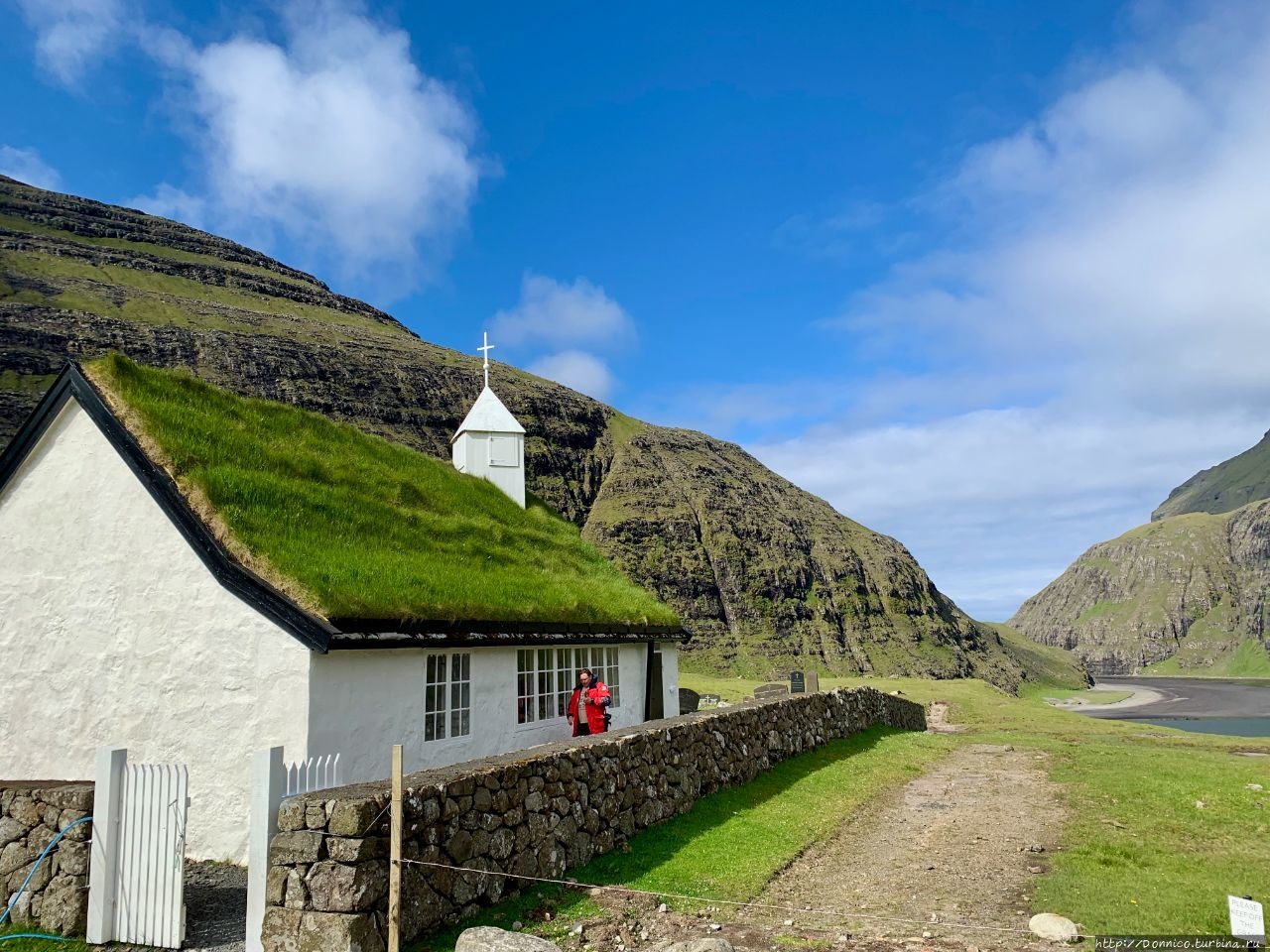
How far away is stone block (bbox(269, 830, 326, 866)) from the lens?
6.80 m

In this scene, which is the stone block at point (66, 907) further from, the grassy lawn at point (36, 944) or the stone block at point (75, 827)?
the stone block at point (75, 827)

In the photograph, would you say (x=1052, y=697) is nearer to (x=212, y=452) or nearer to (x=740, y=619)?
(x=740, y=619)

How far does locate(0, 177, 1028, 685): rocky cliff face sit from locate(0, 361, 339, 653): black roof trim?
275 feet

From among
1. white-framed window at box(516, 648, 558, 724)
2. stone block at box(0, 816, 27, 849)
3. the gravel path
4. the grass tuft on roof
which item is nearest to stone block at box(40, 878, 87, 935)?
stone block at box(0, 816, 27, 849)

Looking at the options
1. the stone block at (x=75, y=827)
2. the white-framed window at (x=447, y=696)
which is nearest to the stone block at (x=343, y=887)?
the stone block at (x=75, y=827)

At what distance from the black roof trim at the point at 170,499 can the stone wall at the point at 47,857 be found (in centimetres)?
320

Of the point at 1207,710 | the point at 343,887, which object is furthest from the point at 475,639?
the point at 1207,710

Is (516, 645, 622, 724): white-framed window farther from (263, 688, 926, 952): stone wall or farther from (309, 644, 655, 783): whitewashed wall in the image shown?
(263, 688, 926, 952): stone wall

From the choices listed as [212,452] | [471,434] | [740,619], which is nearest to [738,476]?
[740,619]

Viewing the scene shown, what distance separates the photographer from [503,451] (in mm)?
25641

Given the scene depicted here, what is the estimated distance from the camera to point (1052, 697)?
111 metres

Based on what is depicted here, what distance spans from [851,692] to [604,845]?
14763 mm

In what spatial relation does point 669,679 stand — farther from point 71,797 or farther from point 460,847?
point 71,797

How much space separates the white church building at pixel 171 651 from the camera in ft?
36.3
